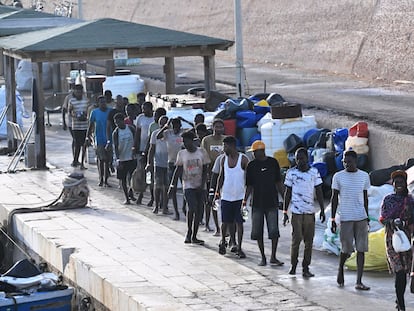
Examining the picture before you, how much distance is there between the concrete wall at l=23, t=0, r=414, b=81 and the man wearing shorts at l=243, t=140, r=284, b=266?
633 inches

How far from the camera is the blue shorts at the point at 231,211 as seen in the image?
13.7m

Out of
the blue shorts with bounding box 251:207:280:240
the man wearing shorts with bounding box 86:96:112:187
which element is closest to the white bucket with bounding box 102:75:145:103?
the man wearing shorts with bounding box 86:96:112:187

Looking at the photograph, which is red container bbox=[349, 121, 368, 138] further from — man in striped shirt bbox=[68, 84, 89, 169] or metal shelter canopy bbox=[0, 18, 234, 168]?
man in striped shirt bbox=[68, 84, 89, 169]

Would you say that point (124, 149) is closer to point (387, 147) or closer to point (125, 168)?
point (125, 168)

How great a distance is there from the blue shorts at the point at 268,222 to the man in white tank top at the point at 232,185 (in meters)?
0.46

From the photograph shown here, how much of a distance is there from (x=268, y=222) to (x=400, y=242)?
2462 millimetres

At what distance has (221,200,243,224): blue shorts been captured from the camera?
1373 centimetres

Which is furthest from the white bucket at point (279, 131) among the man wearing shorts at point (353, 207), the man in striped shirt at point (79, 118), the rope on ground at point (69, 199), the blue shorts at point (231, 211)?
the man wearing shorts at point (353, 207)

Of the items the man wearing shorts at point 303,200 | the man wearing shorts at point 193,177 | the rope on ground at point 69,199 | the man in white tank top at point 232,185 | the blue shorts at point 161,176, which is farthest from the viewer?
the rope on ground at point 69,199

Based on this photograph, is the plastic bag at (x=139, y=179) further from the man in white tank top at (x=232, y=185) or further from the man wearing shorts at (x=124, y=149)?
the man in white tank top at (x=232, y=185)

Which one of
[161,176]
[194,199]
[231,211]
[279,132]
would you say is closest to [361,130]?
[279,132]

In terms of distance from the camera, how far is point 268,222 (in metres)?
13.3

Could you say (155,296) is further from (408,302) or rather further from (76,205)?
(76,205)

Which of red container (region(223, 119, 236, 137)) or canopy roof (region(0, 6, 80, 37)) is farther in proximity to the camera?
canopy roof (region(0, 6, 80, 37))
